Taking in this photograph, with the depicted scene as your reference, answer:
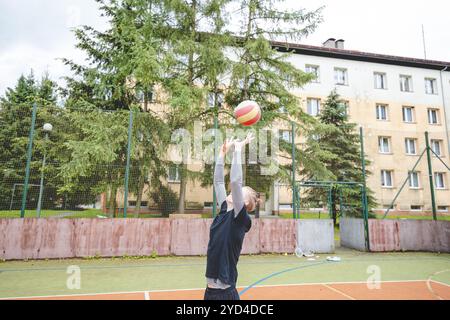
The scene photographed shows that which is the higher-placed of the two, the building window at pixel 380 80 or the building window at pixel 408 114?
the building window at pixel 380 80

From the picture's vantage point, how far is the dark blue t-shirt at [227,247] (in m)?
2.58

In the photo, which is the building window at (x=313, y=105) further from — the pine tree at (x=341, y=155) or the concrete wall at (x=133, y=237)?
the concrete wall at (x=133, y=237)

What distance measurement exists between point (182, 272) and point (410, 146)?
1042 inches

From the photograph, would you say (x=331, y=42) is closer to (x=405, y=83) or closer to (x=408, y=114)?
(x=405, y=83)

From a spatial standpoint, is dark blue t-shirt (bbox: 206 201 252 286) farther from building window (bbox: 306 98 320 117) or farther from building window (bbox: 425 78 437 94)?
building window (bbox: 425 78 437 94)

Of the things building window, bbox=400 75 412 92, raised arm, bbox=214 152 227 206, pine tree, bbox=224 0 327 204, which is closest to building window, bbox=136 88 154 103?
pine tree, bbox=224 0 327 204

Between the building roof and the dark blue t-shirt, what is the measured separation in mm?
23941

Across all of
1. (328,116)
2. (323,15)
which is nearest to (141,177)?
(323,15)

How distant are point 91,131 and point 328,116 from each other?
48.3 ft

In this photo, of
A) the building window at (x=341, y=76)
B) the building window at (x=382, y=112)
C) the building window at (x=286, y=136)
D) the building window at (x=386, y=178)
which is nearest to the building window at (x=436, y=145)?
the building window at (x=382, y=112)

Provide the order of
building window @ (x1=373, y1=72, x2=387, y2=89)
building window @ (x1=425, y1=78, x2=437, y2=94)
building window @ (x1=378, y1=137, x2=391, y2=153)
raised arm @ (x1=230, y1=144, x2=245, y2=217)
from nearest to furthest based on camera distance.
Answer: raised arm @ (x1=230, y1=144, x2=245, y2=217), building window @ (x1=378, y1=137, x2=391, y2=153), building window @ (x1=373, y1=72, x2=387, y2=89), building window @ (x1=425, y1=78, x2=437, y2=94)

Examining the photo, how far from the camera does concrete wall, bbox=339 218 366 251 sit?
12.0 m

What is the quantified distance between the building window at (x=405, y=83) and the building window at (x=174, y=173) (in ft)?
85.0

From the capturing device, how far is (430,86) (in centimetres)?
2900
